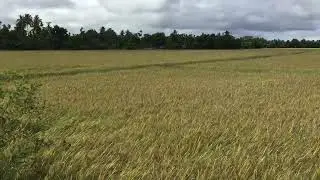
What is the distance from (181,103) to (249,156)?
290 inches

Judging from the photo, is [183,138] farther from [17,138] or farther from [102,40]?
[102,40]

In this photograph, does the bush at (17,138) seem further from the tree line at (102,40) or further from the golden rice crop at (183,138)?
the tree line at (102,40)

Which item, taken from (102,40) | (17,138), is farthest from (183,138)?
(102,40)

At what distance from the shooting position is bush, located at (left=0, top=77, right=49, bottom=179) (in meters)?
5.96

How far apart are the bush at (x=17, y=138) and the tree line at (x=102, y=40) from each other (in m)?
101

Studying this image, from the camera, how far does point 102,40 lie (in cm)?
13125

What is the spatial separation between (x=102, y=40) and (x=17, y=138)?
126 m

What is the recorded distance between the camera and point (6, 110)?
7.00 metres

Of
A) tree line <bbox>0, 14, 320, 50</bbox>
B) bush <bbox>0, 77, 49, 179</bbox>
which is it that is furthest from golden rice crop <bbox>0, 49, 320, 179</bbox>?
tree line <bbox>0, 14, 320, 50</bbox>

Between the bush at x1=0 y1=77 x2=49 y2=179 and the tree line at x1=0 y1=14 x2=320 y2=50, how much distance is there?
101 meters

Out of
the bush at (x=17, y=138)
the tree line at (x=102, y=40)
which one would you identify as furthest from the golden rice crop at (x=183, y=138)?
the tree line at (x=102, y=40)

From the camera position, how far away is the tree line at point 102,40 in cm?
10788

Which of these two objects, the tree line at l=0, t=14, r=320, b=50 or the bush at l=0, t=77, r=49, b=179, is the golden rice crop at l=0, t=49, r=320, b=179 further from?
the tree line at l=0, t=14, r=320, b=50

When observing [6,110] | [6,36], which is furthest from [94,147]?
[6,36]
